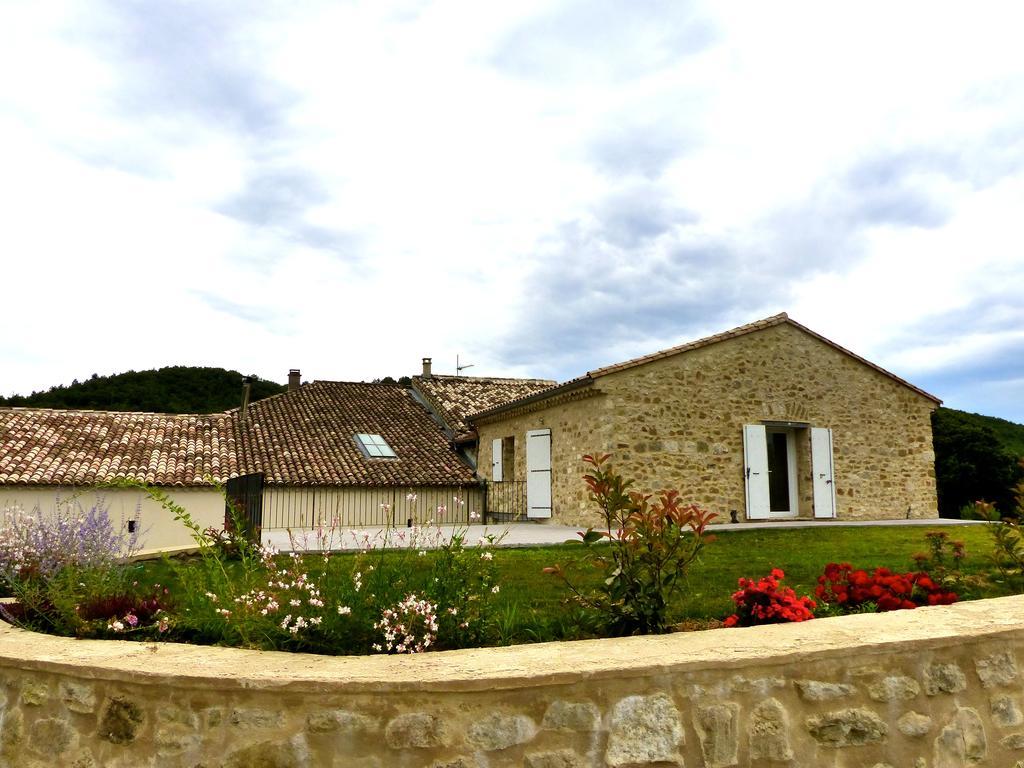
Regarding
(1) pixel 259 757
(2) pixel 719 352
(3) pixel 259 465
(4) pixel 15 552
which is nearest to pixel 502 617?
(1) pixel 259 757

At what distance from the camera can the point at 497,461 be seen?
17781 mm

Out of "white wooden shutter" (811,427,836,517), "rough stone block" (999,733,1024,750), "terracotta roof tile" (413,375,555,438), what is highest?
"terracotta roof tile" (413,375,555,438)

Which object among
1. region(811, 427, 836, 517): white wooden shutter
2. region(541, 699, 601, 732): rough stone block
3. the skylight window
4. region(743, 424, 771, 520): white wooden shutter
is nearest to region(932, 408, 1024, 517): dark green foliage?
region(811, 427, 836, 517): white wooden shutter

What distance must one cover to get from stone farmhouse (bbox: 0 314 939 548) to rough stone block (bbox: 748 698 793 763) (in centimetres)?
890

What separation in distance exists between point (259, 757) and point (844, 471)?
14.6m

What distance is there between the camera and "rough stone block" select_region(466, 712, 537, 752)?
273cm

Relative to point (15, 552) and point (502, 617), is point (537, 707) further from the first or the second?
point (15, 552)

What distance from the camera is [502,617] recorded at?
3.77 metres

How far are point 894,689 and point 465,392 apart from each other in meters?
21.2

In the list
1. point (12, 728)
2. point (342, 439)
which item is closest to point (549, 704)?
point (12, 728)

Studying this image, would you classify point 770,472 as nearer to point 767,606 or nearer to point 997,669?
point 767,606

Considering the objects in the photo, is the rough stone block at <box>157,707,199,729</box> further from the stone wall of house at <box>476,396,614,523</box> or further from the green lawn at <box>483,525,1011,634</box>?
the stone wall of house at <box>476,396,614,523</box>

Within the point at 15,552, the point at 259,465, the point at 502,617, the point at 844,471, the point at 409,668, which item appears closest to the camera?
the point at 409,668

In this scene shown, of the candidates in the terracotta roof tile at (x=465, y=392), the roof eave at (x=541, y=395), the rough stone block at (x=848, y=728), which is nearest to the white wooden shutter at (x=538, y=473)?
the roof eave at (x=541, y=395)
